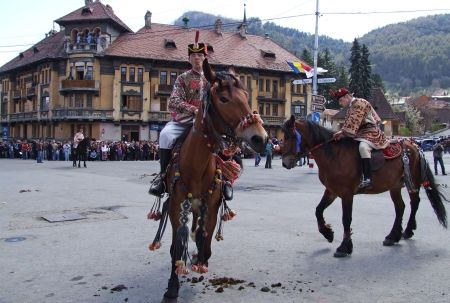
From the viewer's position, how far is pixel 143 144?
4159 cm

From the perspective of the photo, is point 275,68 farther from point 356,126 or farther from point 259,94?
point 356,126

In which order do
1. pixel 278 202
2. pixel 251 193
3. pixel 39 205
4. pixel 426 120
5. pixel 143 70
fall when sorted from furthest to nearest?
pixel 426 120, pixel 143 70, pixel 251 193, pixel 278 202, pixel 39 205

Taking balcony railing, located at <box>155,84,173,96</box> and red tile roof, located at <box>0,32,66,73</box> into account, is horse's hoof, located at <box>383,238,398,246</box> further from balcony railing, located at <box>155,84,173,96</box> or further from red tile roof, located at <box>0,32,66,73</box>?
red tile roof, located at <box>0,32,66,73</box>

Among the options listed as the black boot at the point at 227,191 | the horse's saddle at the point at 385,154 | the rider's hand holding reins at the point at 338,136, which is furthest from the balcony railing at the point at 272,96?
the black boot at the point at 227,191

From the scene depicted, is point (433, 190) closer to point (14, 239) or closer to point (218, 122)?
point (218, 122)

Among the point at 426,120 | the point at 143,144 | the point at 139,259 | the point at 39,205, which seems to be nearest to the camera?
the point at 139,259

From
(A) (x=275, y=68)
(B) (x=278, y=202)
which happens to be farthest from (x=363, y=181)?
(A) (x=275, y=68)

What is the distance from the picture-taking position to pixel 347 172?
23.9 feet

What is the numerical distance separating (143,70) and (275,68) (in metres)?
17.8

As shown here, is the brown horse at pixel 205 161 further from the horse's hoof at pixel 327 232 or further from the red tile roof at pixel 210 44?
the red tile roof at pixel 210 44

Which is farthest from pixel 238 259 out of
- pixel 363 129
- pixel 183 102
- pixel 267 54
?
pixel 267 54

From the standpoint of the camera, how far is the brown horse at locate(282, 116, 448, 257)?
7273mm

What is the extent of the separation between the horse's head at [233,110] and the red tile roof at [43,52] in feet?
185

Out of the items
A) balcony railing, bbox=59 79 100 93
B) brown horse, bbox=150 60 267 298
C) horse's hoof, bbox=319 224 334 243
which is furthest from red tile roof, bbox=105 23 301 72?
brown horse, bbox=150 60 267 298
